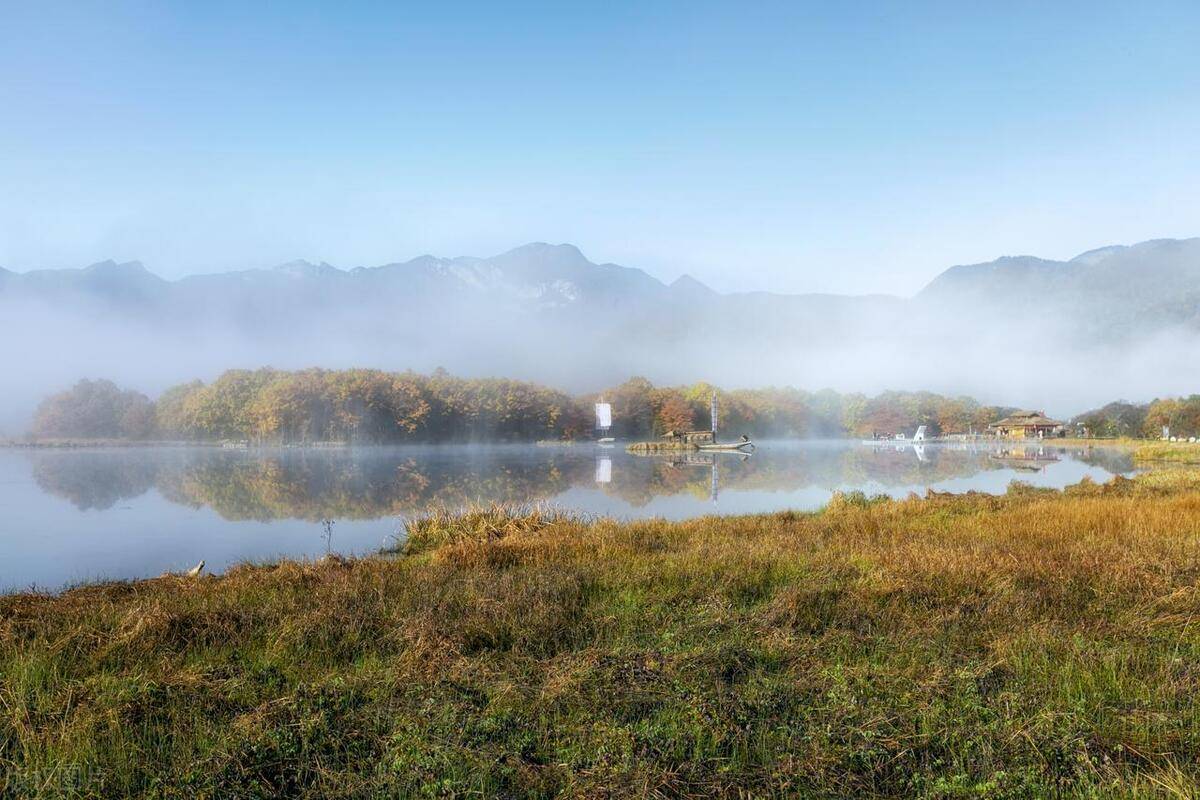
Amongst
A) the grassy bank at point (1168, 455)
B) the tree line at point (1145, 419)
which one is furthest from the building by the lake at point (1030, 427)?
the grassy bank at point (1168, 455)

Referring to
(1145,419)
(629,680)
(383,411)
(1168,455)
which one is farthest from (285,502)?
(1145,419)

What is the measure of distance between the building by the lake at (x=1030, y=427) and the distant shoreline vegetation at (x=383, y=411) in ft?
16.1

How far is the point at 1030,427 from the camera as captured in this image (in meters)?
111

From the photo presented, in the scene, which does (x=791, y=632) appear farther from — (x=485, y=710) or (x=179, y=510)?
(x=179, y=510)

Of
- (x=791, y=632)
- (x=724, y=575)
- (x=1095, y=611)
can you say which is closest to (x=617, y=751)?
(x=791, y=632)

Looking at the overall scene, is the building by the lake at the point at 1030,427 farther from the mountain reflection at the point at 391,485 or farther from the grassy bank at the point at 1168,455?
the mountain reflection at the point at 391,485

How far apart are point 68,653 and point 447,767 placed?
359cm

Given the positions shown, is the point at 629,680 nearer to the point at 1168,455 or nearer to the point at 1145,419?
the point at 1168,455

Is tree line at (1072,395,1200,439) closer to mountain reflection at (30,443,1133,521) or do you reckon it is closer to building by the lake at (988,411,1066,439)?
building by the lake at (988,411,1066,439)

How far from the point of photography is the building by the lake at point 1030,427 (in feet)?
365

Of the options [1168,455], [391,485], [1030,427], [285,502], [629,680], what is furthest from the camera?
[1030,427]

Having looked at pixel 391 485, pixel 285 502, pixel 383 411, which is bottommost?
pixel 391 485

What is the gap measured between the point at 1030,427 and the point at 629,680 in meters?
130

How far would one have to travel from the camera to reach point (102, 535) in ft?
46.5
